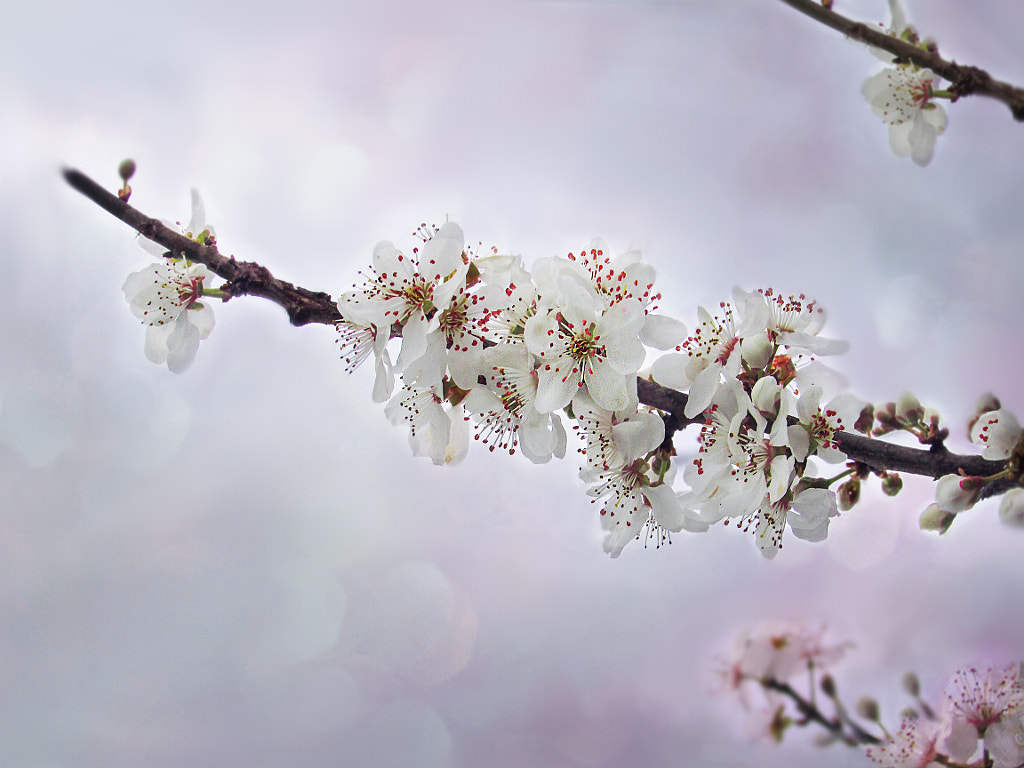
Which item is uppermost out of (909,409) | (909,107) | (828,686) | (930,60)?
(909,107)

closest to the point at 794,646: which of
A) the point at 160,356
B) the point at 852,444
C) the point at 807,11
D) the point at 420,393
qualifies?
the point at 852,444

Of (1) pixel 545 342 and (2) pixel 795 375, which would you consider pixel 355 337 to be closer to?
(1) pixel 545 342

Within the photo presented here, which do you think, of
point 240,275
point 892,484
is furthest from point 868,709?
point 240,275

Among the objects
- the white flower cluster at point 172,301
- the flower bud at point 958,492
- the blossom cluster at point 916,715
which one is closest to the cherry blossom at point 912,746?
the blossom cluster at point 916,715

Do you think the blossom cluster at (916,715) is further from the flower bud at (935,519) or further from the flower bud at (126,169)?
the flower bud at (126,169)

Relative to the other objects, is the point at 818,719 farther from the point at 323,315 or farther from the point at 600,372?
the point at 323,315

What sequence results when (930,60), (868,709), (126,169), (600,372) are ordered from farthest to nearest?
(868,709) < (930,60) < (126,169) < (600,372)

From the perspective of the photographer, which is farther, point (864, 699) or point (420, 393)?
point (864, 699)
